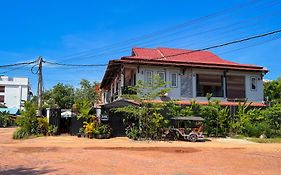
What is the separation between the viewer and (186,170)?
32.8 ft

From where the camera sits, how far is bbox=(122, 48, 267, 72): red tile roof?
91.5 ft

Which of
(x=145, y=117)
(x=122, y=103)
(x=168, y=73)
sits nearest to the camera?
(x=145, y=117)

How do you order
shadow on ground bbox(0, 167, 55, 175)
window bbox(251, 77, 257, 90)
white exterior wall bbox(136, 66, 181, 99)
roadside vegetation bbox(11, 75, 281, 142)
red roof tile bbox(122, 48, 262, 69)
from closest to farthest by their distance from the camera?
shadow on ground bbox(0, 167, 55, 175), roadside vegetation bbox(11, 75, 281, 142), white exterior wall bbox(136, 66, 181, 99), red roof tile bbox(122, 48, 262, 69), window bbox(251, 77, 257, 90)

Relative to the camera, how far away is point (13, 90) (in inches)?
3841

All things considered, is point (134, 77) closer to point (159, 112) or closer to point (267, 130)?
point (159, 112)

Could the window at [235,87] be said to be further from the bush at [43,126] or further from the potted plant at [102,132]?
the bush at [43,126]

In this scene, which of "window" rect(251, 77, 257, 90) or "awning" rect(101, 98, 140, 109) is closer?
"awning" rect(101, 98, 140, 109)

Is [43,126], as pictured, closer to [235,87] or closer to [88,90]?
[235,87]

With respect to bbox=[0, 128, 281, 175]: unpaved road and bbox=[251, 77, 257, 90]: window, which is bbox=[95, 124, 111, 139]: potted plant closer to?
bbox=[0, 128, 281, 175]: unpaved road

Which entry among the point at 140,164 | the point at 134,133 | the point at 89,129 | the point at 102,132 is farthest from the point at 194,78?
the point at 140,164

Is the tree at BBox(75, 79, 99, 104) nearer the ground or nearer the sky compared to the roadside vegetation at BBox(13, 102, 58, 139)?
nearer the sky

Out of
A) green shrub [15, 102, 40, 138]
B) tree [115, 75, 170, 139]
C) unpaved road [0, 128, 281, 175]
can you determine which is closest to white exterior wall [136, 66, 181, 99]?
tree [115, 75, 170, 139]

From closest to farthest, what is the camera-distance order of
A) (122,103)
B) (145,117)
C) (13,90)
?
(145,117) → (122,103) → (13,90)

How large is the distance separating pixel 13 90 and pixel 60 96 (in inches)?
1916
